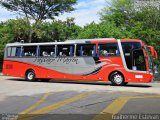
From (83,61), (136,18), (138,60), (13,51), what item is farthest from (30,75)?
(136,18)

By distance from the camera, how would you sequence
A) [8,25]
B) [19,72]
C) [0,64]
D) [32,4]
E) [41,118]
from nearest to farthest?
[41,118] → [19,72] → [32,4] → [0,64] → [8,25]

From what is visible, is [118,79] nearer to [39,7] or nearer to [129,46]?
[129,46]

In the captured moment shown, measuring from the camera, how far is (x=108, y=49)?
21.6m

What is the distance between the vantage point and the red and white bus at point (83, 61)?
68.0 ft

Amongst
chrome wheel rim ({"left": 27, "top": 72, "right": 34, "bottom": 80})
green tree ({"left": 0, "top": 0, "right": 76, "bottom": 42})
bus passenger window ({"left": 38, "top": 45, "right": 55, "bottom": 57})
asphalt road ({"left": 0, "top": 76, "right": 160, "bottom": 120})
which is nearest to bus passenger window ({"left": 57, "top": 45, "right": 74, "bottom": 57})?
bus passenger window ({"left": 38, "top": 45, "right": 55, "bottom": 57})

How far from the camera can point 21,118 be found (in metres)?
9.73

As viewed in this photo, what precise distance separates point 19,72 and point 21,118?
15.8 meters

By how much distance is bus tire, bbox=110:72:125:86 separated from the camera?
21.2 meters

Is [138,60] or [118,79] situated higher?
[138,60]

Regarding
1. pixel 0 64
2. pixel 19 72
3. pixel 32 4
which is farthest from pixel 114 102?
pixel 0 64

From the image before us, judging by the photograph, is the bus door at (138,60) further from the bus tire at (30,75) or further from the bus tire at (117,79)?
the bus tire at (30,75)

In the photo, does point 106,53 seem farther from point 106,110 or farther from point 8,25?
point 8,25

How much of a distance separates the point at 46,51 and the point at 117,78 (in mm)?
5544

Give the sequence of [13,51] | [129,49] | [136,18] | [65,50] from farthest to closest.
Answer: [136,18], [13,51], [65,50], [129,49]
